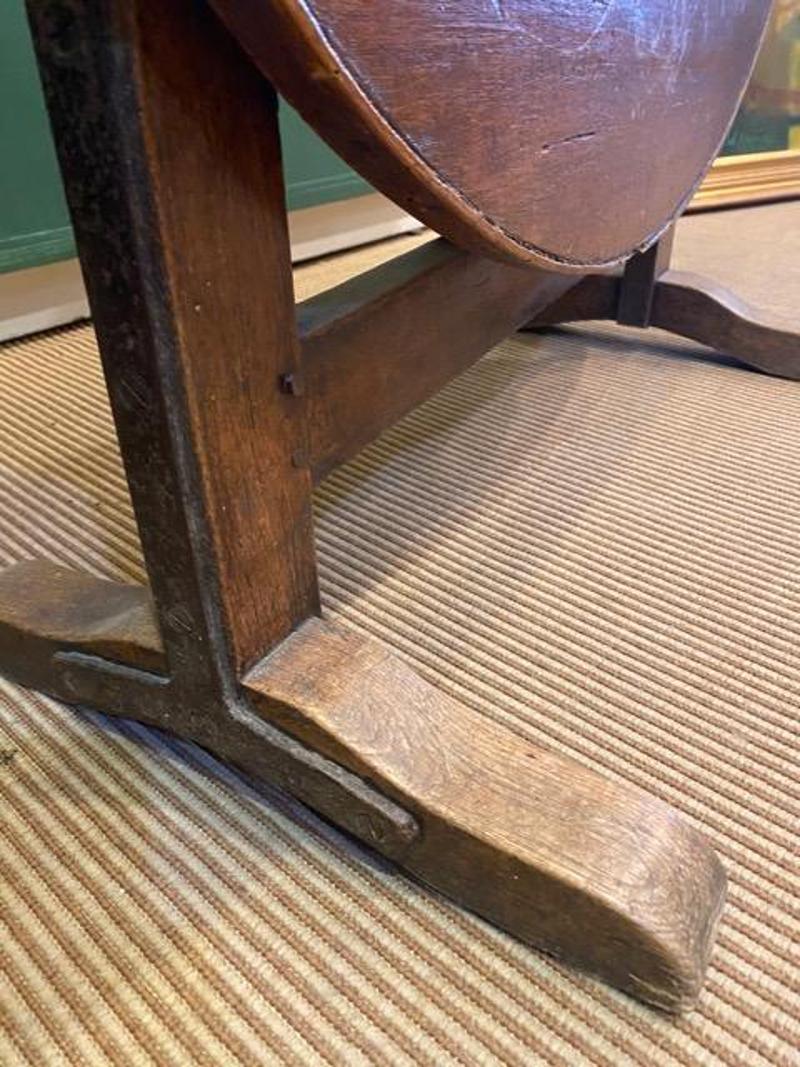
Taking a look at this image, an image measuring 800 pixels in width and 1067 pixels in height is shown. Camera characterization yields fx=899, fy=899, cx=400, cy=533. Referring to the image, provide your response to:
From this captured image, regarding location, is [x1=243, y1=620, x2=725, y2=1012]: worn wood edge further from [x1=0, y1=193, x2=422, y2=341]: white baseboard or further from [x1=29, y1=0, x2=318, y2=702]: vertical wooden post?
[x1=0, y1=193, x2=422, y2=341]: white baseboard

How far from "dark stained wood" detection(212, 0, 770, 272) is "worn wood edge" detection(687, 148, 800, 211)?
1.64m

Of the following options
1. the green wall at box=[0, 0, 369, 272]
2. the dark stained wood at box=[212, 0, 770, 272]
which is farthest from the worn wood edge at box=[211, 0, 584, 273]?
the green wall at box=[0, 0, 369, 272]

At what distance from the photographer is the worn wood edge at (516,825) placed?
1.61 feet

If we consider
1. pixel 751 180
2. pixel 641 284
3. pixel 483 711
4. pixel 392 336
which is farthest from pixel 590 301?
pixel 751 180

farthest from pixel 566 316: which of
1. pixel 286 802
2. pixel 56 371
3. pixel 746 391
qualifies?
pixel 286 802

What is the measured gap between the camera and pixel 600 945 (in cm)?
50

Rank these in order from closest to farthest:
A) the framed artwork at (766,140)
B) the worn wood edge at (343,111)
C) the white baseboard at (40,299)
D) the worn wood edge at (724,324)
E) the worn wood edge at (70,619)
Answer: the worn wood edge at (343,111), the worn wood edge at (70,619), the worn wood edge at (724,324), the white baseboard at (40,299), the framed artwork at (766,140)

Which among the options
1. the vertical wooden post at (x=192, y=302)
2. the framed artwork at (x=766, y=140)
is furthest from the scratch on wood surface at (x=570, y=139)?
the framed artwork at (x=766, y=140)

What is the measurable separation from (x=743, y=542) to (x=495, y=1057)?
0.59m

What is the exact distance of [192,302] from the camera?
457mm

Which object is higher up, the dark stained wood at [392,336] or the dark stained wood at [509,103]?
the dark stained wood at [509,103]

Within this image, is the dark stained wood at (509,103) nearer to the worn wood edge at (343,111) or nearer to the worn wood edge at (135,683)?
the worn wood edge at (343,111)

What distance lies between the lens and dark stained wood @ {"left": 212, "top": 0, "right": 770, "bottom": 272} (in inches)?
14.6

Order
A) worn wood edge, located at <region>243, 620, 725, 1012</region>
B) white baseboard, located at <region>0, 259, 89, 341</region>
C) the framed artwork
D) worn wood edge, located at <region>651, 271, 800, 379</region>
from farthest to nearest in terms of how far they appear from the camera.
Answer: the framed artwork, white baseboard, located at <region>0, 259, 89, 341</region>, worn wood edge, located at <region>651, 271, 800, 379</region>, worn wood edge, located at <region>243, 620, 725, 1012</region>
